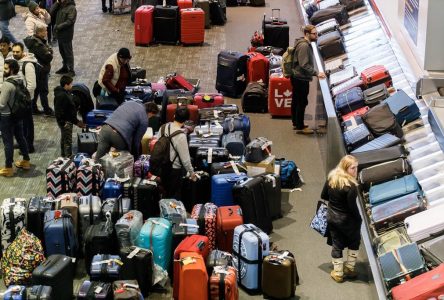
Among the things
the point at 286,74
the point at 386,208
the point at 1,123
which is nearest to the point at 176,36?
the point at 286,74

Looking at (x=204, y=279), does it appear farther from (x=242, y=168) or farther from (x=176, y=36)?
(x=176, y=36)

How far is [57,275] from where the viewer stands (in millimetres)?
8625

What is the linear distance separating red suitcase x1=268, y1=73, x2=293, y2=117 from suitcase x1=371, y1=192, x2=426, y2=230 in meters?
4.39

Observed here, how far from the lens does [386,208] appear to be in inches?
381

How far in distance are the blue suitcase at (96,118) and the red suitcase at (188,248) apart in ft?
12.4

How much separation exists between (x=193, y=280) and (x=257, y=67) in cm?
660

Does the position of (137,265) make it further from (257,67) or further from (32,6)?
(32,6)

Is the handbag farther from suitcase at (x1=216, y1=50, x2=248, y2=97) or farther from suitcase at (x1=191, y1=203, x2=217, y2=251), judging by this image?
suitcase at (x1=216, y1=50, x2=248, y2=97)

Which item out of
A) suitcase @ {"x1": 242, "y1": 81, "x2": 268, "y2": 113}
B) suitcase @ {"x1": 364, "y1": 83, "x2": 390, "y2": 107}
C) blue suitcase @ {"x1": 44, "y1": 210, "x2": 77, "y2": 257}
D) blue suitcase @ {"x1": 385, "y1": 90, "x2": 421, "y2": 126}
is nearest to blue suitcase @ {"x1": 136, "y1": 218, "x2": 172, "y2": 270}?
blue suitcase @ {"x1": 44, "y1": 210, "x2": 77, "y2": 257}

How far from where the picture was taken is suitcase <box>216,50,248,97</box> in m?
14.9

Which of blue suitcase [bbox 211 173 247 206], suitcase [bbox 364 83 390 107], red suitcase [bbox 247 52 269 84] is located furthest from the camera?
red suitcase [bbox 247 52 269 84]

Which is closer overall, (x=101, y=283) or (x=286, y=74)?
(x=101, y=283)

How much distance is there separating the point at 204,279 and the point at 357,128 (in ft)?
12.2

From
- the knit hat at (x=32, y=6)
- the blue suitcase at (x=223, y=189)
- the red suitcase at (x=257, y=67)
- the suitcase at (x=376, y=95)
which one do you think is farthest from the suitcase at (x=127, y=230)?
the knit hat at (x=32, y=6)
